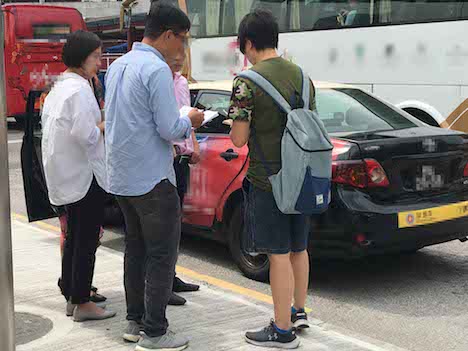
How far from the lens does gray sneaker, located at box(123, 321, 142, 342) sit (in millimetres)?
3990

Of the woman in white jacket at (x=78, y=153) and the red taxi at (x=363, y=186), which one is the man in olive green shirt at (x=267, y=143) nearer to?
the woman in white jacket at (x=78, y=153)

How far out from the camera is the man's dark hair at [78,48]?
4227mm

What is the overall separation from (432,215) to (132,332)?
2.40 m

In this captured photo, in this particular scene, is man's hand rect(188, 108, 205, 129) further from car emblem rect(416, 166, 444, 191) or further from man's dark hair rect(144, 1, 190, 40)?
car emblem rect(416, 166, 444, 191)

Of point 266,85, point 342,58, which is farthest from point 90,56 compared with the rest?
point 342,58

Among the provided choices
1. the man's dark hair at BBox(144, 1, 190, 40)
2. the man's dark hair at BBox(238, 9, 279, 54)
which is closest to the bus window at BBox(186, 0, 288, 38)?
the man's dark hair at BBox(238, 9, 279, 54)

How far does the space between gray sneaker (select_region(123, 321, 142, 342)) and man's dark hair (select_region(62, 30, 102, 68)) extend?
5.17 ft

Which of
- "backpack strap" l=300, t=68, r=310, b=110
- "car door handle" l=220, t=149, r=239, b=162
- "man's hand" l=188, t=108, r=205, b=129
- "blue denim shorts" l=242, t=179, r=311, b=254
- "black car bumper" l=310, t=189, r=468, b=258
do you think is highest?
"backpack strap" l=300, t=68, r=310, b=110

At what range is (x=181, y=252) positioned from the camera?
21.6ft

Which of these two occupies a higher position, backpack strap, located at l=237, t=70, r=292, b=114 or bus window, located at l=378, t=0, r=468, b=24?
bus window, located at l=378, t=0, r=468, b=24

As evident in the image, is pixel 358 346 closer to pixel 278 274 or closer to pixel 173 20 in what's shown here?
pixel 278 274

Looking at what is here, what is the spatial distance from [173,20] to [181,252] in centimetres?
331

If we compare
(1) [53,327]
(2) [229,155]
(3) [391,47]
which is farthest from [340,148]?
(3) [391,47]

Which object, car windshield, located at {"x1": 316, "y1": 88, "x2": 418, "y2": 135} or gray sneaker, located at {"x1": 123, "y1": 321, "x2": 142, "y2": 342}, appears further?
car windshield, located at {"x1": 316, "y1": 88, "x2": 418, "y2": 135}
